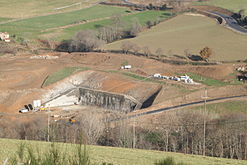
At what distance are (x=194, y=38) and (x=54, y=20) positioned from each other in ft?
158

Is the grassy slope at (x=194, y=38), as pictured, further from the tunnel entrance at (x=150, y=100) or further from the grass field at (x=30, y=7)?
the grass field at (x=30, y=7)

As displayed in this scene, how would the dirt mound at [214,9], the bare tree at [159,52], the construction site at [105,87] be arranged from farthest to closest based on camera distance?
the dirt mound at [214,9] → the bare tree at [159,52] → the construction site at [105,87]

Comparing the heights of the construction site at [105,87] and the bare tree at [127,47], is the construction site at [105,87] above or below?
below

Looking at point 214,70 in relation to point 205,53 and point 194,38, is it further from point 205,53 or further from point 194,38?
point 194,38

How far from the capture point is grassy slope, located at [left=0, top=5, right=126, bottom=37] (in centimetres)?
11300

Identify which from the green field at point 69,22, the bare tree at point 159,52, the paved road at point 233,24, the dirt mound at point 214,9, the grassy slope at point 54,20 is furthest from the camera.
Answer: the dirt mound at point 214,9

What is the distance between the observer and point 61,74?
72625mm

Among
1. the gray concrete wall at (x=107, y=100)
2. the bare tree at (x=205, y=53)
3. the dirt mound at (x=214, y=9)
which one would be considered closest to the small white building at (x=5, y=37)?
the gray concrete wall at (x=107, y=100)

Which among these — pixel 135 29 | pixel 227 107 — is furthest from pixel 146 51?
pixel 227 107

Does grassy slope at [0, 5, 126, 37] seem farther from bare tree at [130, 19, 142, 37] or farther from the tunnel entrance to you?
the tunnel entrance

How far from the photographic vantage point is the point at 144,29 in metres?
110

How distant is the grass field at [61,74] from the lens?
228 ft

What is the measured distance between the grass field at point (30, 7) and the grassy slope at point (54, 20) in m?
6.46

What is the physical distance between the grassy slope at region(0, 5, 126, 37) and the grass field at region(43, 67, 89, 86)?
123ft
